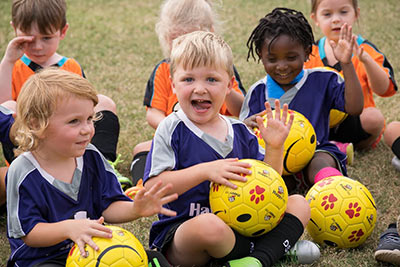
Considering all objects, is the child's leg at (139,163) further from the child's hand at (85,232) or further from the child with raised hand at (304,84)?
the child's hand at (85,232)

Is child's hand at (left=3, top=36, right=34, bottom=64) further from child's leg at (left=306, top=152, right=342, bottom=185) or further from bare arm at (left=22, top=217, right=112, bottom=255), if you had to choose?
child's leg at (left=306, top=152, right=342, bottom=185)

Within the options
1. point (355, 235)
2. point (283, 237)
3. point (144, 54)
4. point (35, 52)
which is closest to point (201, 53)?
point (283, 237)

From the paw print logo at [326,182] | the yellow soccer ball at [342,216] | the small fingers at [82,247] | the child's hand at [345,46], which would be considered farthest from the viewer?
the child's hand at [345,46]

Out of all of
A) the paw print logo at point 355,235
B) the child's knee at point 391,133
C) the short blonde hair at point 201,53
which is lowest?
the paw print logo at point 355,235

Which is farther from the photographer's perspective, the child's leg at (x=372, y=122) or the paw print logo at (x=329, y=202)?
the child's leg at (x=372, y=122)

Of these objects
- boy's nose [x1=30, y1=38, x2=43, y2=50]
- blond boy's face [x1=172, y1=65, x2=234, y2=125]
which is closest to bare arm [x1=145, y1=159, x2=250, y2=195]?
blond boy's face [x1=172, y1=65, x2=234, y2=125]

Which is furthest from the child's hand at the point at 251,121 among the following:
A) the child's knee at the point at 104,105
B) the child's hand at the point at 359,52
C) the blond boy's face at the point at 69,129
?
the blond boy's face at the point at 69,129

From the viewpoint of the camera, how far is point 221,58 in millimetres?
3289

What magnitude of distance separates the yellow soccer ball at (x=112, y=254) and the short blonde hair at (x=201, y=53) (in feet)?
3.56

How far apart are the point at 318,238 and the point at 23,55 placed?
2944 mm

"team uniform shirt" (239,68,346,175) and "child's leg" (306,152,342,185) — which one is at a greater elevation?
"team uniform shirt" (239,68,346,175)

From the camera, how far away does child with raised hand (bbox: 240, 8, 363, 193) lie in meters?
4.26

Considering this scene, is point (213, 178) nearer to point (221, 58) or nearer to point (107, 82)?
point (221, 58)

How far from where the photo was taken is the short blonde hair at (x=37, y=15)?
446cm
